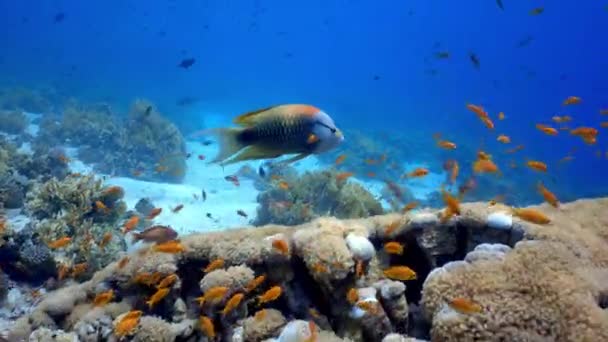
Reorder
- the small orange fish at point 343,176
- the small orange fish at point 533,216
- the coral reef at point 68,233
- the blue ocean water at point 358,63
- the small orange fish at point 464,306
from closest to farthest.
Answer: the small orange fish at point 464,306, the small orange fish at point 533,216, the coral reef at point 68,233, the small orange fish at point 343,176, the blue ocean water at point 358,63

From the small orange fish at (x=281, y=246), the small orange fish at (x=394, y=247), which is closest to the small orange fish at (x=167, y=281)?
the small orange fish at (x=281, y=246)

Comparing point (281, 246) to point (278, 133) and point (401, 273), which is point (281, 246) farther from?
point (278, 133)

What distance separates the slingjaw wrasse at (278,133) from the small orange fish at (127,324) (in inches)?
75.2

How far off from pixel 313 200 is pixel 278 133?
26.8 ft

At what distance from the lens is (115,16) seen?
13000 centimetres

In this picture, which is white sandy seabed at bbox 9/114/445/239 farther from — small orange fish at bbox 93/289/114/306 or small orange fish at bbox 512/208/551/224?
small orange fish at bbox 512/208/551/224

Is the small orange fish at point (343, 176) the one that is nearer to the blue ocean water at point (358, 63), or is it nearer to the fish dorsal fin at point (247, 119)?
the fish dorsal fin at point (247, 119)

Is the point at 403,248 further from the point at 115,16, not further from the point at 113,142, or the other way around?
the point at 115,16

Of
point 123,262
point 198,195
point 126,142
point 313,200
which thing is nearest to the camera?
point 123,262

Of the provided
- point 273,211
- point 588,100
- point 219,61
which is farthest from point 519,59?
point 273,211

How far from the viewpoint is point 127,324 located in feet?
11.8

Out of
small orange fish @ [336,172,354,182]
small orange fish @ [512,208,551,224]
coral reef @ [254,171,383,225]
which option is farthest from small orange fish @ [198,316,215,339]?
small orange fish @ [336,172,354,182]

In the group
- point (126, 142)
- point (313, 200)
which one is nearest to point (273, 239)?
point (313, 200)

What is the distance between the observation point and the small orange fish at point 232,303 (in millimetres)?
3555
